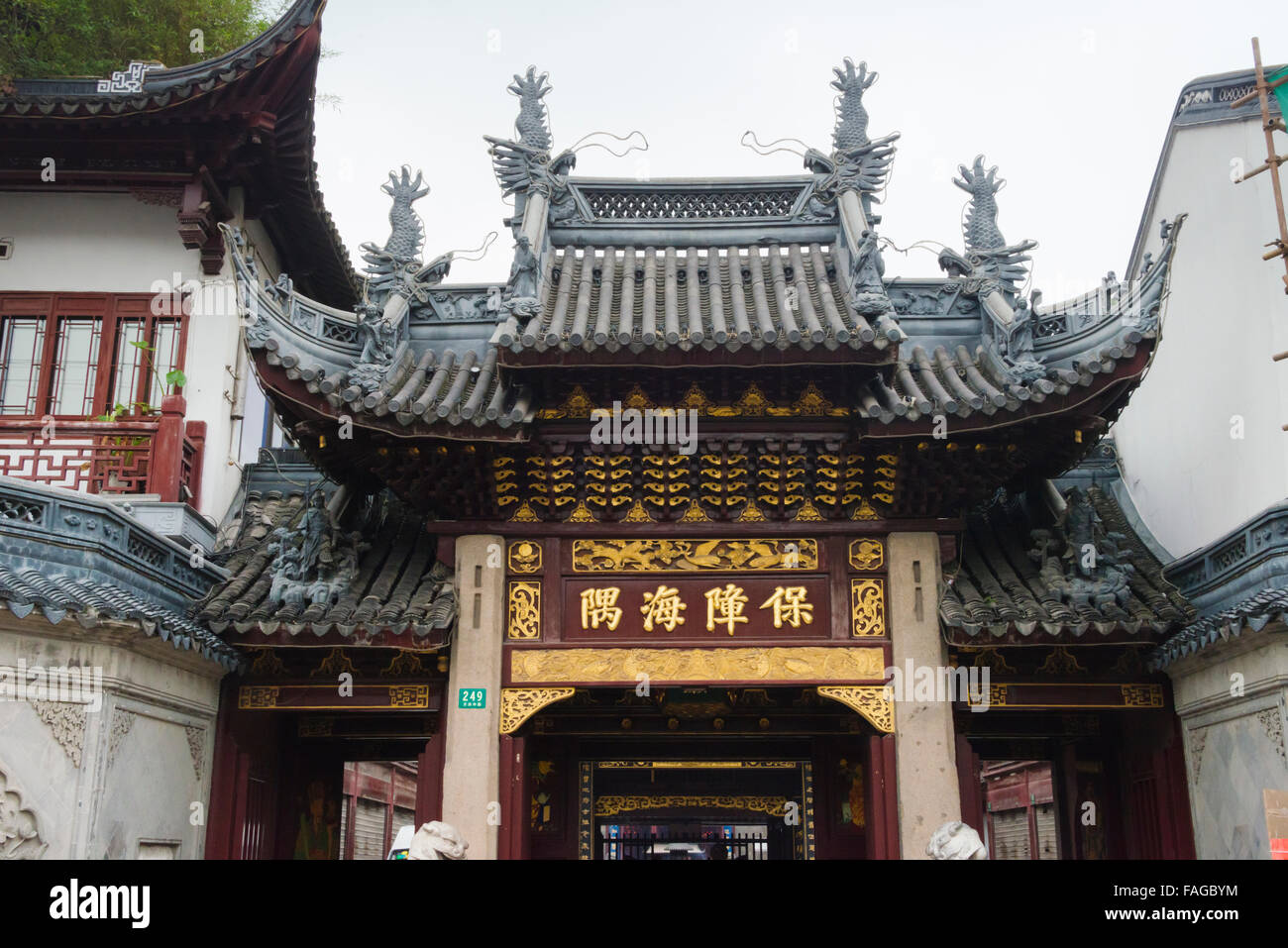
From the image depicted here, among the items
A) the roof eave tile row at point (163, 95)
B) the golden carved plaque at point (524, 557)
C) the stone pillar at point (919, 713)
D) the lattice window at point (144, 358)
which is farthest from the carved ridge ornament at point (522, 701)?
the roof eave tile row at point (163, 95)

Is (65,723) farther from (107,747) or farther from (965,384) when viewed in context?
(965,384)

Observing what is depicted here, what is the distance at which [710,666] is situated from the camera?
9.52 meters

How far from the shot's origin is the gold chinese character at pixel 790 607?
31.5ft

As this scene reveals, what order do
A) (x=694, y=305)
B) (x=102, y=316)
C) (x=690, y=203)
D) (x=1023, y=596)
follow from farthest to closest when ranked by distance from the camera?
(x=690, y=203) < (x=102, y=316) < (x=694, y=305) < (x=1023, y=596)

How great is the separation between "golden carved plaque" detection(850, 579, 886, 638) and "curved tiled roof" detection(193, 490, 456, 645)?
10.8ft

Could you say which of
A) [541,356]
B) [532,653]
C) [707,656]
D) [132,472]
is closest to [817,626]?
[707,656]

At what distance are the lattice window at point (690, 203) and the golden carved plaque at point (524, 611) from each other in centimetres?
429

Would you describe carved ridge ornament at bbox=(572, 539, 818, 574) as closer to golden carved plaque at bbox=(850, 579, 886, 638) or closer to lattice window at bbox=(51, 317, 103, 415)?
golden carved plaque at bbox=(850, 579, 886, 638)

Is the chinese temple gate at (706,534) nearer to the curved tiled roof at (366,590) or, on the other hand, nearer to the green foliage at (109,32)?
the curved tiled roof at (366,590)

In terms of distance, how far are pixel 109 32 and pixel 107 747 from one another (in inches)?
419

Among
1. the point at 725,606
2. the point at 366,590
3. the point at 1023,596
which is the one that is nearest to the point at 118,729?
the point at 366,590
